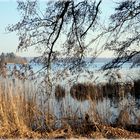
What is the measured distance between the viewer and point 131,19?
→ 37.1ft

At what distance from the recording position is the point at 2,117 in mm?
7332

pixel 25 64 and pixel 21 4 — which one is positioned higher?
pixel 21 4

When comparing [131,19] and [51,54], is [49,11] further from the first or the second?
[131,19]

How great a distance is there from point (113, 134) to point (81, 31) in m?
4.85

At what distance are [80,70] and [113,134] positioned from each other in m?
4.26

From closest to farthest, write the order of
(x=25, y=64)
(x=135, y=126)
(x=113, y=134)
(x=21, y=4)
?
(x=113, y=134) → (x=135, y=126) → (x=25, y=64) → (x=21, y=4)

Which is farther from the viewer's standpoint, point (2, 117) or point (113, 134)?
point (2, 117)

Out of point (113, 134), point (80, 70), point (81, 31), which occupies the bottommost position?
point (113, 134)

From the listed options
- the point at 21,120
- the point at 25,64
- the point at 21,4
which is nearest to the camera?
the point at 21,120

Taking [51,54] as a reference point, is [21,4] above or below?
above

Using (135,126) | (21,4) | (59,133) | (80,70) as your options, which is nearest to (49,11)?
(21,4)

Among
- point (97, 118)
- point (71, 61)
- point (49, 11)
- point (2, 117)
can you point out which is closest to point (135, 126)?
point (97, 118)

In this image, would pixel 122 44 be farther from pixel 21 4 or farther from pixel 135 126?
pixel 135 126

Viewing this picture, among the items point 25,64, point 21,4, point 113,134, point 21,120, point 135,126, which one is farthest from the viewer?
point 21,4
